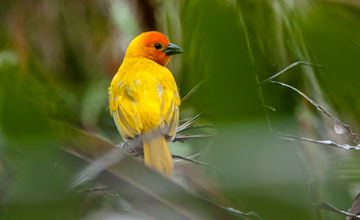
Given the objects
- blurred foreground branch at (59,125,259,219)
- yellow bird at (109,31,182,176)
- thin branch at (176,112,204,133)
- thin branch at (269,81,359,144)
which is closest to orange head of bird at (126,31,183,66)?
yellow bird at (109,31,182,176)

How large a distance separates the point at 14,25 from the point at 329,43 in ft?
2.27

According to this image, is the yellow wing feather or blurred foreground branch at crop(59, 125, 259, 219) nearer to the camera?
blurred foreground branch at crop(59, 125, 259, 219)

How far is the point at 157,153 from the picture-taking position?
510mm

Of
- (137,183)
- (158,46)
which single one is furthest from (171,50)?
(137,183)

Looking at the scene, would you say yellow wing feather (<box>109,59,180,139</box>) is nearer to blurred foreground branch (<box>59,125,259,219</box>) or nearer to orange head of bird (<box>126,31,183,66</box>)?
orange head of bird (<box>126,31,183,66</box>)

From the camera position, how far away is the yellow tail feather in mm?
454

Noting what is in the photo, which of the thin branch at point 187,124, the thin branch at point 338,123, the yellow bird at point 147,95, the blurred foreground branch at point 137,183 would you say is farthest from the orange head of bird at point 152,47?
the blurred foreground branch at point 137,183

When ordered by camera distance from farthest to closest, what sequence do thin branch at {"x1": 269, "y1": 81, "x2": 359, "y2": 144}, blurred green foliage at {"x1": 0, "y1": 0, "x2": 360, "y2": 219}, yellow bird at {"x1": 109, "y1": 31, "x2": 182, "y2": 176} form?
yellow bird at {"x1": 109, "y1": 31, "x2": 182, "y2": 176} < thin branch at {"x1": 269, "y1": 81, "x2": 359, "y2": 144} < blurred green foliage at {"x1": 0, "y1": 0, "x2": 360, "y2": 219}

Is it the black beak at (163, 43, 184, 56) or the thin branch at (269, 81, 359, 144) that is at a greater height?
the black beak at (163, 43, 184, 56)

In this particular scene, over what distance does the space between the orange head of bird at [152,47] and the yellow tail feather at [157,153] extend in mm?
121

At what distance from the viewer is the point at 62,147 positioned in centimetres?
21

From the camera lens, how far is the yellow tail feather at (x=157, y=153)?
1.49 ft

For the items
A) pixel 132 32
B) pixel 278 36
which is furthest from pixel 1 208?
pixel 132 32

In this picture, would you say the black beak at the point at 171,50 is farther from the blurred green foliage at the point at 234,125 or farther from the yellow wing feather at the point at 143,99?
the blurred green foliage at the point at 234,125
